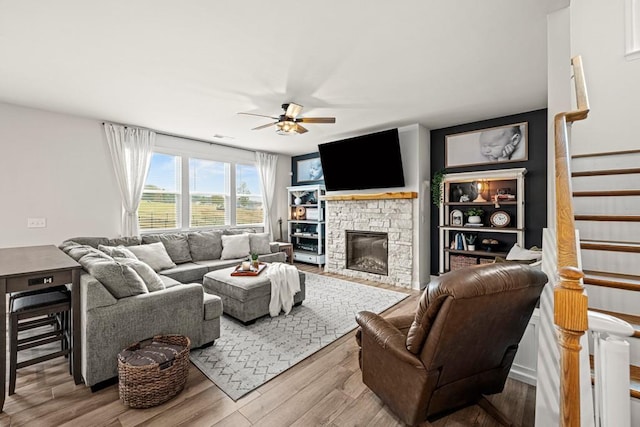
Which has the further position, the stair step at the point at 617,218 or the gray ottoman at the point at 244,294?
the gray ottoman at the point at 244,294

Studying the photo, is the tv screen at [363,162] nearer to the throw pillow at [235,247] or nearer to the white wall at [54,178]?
the throw pillow at [235,247]

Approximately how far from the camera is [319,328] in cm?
310

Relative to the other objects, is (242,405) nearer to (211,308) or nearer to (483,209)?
(211,308)

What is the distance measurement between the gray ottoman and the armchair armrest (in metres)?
1.58

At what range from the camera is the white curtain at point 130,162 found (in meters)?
4.32

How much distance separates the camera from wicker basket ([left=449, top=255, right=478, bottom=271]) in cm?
426

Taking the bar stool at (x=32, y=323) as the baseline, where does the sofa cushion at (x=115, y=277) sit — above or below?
above

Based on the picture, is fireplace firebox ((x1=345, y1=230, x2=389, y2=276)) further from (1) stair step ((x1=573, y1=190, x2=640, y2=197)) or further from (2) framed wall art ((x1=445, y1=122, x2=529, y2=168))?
(1) stair step ((x1=573, y1=190, x2=640, y2=197))

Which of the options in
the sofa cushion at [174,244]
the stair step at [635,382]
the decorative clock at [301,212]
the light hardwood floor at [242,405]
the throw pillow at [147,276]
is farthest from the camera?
the decorative clock at [301,212]

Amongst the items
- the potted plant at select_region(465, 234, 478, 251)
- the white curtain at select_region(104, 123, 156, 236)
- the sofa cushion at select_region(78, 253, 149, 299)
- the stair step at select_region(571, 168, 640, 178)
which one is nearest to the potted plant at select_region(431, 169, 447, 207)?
the potted plant at select_region(465, 234, 478, 251)

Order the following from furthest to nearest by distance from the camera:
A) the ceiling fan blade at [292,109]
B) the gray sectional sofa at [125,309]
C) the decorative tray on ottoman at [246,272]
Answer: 1. the decorative tray on ottoman at [246,272]
2. the ceiling fan blade at [292,109]
3. the gray sectional sofa at [125,309]

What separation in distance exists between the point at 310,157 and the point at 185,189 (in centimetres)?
286

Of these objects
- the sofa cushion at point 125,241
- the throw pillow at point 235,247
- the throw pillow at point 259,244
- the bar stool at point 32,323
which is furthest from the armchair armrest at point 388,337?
the sofa cushion at point 125,241

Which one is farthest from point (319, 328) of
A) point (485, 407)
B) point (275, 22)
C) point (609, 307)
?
point (275, 22)
